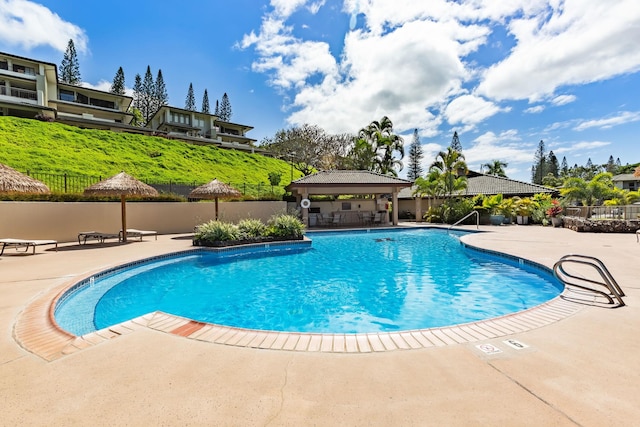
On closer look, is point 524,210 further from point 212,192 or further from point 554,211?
point 212,192

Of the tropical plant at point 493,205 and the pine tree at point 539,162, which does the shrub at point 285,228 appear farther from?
the pine tree at point 539,162

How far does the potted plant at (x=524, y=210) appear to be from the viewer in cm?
1914

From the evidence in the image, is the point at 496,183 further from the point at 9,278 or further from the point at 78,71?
the point at 78,71

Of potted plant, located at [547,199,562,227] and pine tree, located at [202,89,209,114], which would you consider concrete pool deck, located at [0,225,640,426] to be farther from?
pine tree, located at [202,89,209,114]

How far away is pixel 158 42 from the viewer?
13734mm

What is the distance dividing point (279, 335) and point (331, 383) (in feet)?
3.76

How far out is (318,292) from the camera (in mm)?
A: 6793

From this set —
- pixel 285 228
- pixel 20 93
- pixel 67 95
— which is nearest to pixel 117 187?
pixel 285 228

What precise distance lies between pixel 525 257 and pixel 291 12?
521 inches

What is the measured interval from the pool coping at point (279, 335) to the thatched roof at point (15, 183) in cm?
677

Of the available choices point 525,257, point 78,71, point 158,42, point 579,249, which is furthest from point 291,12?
point 78,71

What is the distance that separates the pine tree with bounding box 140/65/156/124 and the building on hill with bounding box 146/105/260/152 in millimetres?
4276

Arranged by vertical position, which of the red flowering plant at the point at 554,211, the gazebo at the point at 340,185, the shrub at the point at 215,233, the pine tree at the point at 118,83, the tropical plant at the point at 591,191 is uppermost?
the pine tree at the point at 118,83

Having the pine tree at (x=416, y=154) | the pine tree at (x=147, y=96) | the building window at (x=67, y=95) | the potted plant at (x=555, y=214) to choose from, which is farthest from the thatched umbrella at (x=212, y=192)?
the pine tree at (x=147, y=96)
